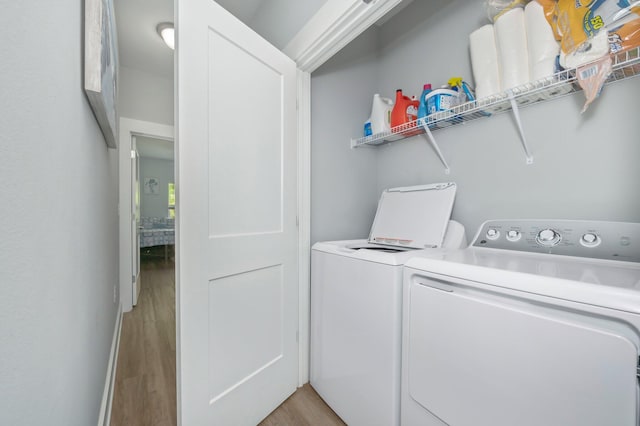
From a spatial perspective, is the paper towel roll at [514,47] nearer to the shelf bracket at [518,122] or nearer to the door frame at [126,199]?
the shelf bracket at [518,122]

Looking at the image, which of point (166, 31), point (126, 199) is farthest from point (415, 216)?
point (126, 199)

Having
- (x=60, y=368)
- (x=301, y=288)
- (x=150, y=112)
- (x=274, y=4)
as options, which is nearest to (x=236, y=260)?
(x=301, y=288)

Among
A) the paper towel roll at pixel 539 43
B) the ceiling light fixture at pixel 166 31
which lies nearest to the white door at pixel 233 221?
the paper towel roll at pixel 539 43

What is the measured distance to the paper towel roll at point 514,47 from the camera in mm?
1197

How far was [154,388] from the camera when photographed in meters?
1.68

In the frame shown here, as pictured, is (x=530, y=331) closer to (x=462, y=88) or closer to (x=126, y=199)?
(x=462, y=88)

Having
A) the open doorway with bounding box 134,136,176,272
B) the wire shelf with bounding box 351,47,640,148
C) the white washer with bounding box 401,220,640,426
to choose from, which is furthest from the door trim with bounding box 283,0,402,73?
the open doorway with bounding box 134,136,176,272

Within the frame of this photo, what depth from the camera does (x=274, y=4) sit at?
1865 millimetres

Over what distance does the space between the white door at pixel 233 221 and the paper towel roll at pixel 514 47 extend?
1111 mm

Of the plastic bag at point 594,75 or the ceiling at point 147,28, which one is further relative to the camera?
the ceiling at point 147,28

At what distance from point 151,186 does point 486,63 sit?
908 cm

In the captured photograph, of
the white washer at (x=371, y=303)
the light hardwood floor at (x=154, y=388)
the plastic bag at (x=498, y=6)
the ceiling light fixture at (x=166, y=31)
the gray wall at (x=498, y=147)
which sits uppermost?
the ceiling light fixture at (x=166, y=31)

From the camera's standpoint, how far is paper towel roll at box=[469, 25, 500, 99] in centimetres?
130

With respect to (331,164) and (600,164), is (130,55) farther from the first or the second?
(600,164)
